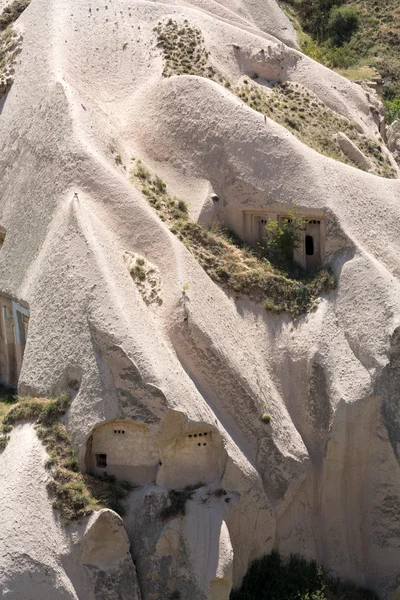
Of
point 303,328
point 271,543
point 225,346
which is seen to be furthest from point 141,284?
point 271,543

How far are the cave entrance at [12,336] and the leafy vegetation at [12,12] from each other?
1253 cm

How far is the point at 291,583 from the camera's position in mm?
28125

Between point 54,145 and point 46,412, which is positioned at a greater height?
point 54,145

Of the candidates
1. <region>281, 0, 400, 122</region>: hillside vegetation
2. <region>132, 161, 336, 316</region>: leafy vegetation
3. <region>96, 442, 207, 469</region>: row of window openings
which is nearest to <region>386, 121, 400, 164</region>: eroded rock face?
<region>132, 161, 336, 316</region>: leafy vegetation

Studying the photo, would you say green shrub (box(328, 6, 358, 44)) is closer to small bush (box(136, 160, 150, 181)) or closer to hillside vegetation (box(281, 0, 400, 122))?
hillside vegetation (box(281, 0, 400, 122))

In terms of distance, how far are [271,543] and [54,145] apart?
40.8 feet

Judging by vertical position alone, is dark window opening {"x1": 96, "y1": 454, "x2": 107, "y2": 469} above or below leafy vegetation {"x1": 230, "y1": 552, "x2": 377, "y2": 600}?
above

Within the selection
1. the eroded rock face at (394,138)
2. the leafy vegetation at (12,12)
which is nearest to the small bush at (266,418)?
the eroded rock face at (394,138)

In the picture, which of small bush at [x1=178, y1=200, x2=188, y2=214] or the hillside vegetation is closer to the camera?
small bush at [x1=178, y1=200, x2=188, y2=214]

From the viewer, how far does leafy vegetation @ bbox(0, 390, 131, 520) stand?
84.3 ft

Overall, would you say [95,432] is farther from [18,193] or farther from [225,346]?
[18,193]

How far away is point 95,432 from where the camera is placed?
26.8m

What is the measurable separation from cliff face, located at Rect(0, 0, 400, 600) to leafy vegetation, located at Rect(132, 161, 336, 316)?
0.40m

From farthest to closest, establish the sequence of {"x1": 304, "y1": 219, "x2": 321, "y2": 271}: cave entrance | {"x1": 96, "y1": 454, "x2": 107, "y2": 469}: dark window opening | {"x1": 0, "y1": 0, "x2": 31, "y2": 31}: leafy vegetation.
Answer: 1. {"x1": 0, "y1": 0, "x2": 31, "y2": 31}: leafy vegetation
2. {"x1": 304, "y1": 219, "x2": 321, "y2": 271}: cave entrance
3. {"x1": 96, "y1": 454, "x2": 107, "y2": 469}: dark window opening
